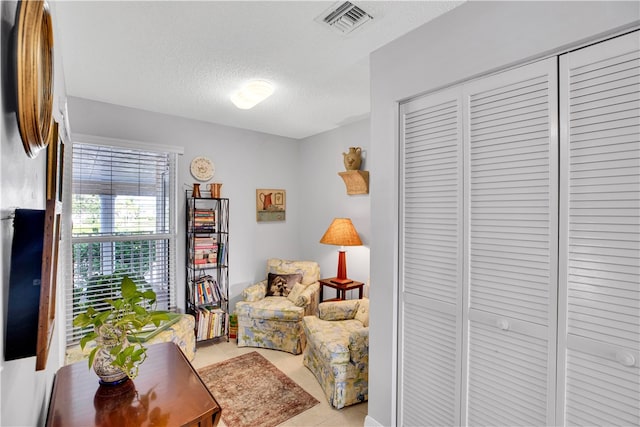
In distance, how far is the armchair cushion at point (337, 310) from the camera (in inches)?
122

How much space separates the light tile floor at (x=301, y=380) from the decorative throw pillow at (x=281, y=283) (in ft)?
2.23

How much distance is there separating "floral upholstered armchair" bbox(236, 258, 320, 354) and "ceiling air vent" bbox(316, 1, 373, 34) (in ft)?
8.75

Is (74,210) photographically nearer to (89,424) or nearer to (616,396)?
(89,424)

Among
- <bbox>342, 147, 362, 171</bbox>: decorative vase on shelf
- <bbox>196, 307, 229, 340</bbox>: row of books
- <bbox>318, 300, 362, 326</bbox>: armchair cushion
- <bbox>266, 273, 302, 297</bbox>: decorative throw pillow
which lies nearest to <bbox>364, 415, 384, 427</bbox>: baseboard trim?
<bbox>318, 300, 362, 326</bbox>: armchair cushion

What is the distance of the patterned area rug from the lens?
241cm

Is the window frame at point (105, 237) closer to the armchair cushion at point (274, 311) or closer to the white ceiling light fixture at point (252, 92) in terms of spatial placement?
the armchair cushion at point (274, 311)

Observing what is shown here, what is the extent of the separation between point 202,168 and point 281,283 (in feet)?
5.44

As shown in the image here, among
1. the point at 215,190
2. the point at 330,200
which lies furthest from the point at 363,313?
the point at 215,190

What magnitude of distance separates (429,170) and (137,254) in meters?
3.05

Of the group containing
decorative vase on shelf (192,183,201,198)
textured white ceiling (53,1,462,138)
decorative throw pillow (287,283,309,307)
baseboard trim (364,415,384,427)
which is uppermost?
textured white ceiling (53,1,462,138)

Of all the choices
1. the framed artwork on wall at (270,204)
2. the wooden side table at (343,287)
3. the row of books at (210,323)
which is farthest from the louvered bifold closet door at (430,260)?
the framed artwork on wall at (270,204)

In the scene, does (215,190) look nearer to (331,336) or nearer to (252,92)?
(252,92)

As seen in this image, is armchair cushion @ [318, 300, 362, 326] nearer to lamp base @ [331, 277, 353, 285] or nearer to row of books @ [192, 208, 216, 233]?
lamp base @ [331, 277, 353, 285]

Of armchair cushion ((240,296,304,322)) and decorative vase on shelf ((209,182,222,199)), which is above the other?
decorative vase on shelf ((209,182,222,199))
